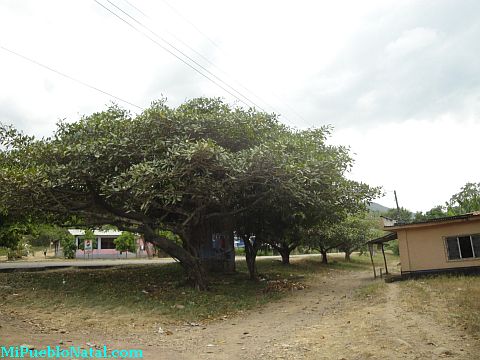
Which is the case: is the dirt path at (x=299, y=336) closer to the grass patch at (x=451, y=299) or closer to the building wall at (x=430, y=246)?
the grass patch at (x=451, y=299)

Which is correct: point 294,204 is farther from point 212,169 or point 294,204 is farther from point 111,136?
point 111,136

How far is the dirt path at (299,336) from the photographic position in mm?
7375

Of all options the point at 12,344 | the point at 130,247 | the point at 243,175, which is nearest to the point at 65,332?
the point at 12,344

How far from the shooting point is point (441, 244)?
1928 centimetres

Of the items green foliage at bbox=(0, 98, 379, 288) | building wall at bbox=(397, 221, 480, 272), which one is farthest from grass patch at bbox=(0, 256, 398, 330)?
building wall at bbox=(397, 221, 480, 272)

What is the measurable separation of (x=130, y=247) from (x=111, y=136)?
3316 centimetres

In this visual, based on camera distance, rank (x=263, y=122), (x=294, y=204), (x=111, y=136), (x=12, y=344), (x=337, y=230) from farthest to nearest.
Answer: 1. (x=337, y=230)
2. (x=294, y=204)
3. (x=263, y=122)
4. (x=111, y=136)
5. (x=12, y=344)

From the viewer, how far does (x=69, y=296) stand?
14.1 meters

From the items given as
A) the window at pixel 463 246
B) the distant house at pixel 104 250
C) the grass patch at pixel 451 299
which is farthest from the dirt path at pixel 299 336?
the distant house at pixel 104 250

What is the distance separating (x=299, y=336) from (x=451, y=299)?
5.39m

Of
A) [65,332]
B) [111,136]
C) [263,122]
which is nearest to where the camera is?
[65,332]

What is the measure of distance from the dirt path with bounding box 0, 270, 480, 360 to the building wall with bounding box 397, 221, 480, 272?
8.05 meters

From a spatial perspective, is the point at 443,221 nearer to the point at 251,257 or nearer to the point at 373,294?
the point at 373,294

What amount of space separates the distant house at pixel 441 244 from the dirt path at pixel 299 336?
26.3 feet
